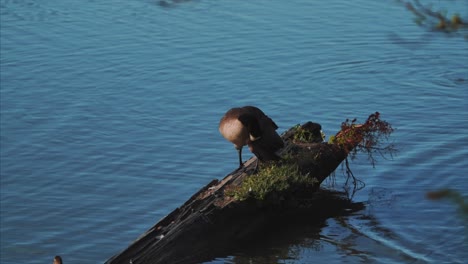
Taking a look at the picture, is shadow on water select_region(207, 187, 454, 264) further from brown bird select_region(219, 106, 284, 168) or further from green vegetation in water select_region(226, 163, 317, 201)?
brown bird select_region(219, 106, 284, 168)

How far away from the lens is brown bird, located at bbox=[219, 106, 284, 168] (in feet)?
30.5

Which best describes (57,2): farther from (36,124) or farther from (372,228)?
(372,228)

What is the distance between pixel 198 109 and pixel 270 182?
17.3ft

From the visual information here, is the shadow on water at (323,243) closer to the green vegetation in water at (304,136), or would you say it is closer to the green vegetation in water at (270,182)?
the green vegetation in water at (270,182)

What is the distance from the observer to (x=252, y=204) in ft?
29.8

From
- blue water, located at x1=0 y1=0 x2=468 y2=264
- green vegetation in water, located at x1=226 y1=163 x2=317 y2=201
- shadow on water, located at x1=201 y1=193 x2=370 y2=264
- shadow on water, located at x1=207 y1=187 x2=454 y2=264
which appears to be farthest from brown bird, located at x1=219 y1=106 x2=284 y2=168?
blue water, located at x1=0 y1=0 x2=468 y2=264

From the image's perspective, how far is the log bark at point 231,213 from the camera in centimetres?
816

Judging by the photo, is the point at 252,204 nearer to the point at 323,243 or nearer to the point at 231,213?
the point at 231,213

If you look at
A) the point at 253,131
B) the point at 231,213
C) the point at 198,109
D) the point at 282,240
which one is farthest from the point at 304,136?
the point at 198,109

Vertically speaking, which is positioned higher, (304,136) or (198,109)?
(198,109)

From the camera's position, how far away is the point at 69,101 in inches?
577

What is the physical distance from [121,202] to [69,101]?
13.3 ft

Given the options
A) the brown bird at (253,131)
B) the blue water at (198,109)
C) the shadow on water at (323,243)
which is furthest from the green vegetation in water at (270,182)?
the blue water at (198,109)

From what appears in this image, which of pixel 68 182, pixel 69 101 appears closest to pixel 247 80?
pixel 69 101
